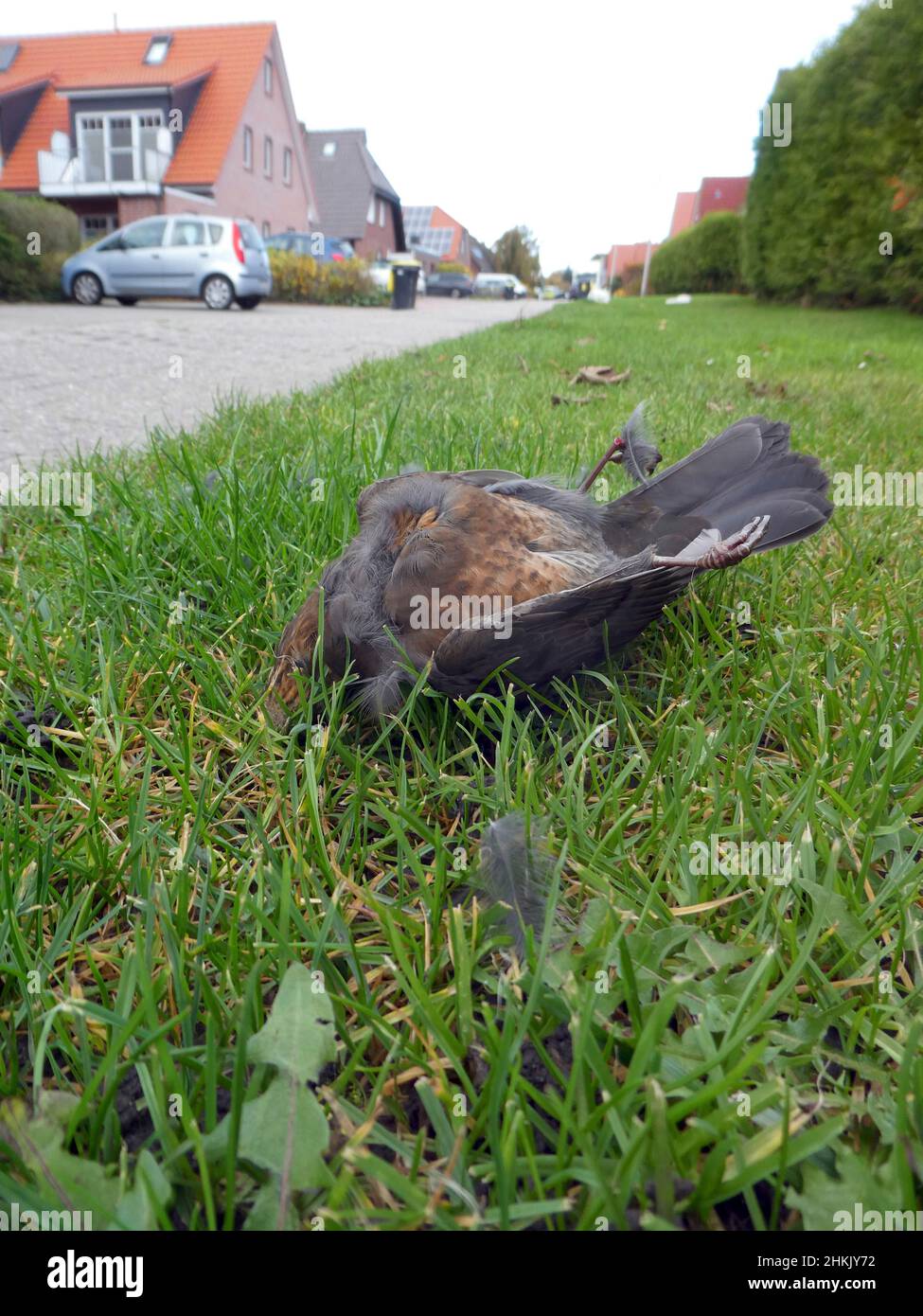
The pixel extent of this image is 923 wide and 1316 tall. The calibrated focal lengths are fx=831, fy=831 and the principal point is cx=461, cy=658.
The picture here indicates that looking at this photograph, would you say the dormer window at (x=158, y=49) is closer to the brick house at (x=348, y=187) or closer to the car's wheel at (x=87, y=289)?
the brick house at (x=348, y=187)

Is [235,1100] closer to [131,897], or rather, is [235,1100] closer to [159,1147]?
[159,1147]

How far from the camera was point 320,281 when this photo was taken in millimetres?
26359

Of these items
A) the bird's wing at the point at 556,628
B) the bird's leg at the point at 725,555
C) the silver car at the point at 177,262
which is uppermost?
the silver car at the point at 177,262

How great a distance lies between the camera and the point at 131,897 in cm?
138

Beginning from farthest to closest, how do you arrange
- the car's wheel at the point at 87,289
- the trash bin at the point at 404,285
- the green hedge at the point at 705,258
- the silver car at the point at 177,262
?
the green hedge at the point at 705,258, the trash bin at the point at 404,285, the car's wheel at the point at 87,289, the silver car at the point at 177,262

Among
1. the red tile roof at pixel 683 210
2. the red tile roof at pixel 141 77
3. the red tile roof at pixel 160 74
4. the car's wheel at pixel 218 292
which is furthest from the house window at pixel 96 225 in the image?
the red tile roof at pixel 683 210

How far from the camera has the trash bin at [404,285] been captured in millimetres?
25312

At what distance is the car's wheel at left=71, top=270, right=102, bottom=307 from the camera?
19469 mm

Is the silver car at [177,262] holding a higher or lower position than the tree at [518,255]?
lower

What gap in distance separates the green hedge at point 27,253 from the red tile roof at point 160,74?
11912mm

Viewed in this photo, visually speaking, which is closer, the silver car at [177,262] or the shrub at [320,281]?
the silver car at [177,262]

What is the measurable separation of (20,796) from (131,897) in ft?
1.68

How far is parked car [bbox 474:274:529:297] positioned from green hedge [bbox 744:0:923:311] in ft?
120
